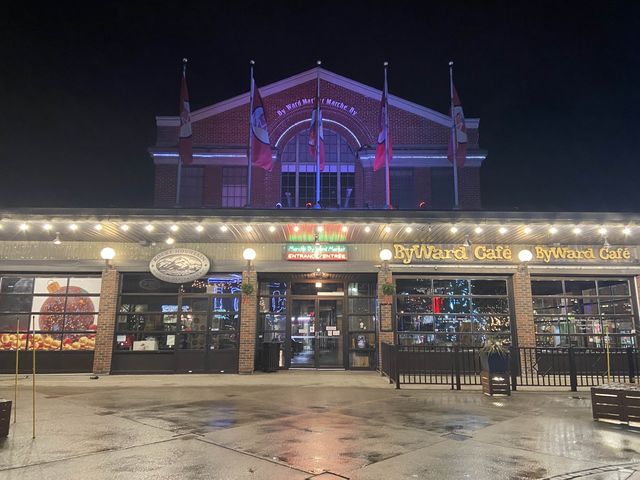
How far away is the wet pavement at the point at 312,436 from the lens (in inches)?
217

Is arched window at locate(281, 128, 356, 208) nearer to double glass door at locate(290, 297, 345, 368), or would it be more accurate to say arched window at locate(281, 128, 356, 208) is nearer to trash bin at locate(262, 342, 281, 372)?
double glass door at locate(290, 297, 345, 368)

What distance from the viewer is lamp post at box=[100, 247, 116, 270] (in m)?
15.6

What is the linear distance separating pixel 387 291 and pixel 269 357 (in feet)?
15.2

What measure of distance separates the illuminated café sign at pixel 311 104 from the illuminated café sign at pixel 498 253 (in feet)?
29.8

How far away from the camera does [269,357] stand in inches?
617

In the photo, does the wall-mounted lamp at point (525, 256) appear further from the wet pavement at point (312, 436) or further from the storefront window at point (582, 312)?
the wet pavement at point (312, 436)

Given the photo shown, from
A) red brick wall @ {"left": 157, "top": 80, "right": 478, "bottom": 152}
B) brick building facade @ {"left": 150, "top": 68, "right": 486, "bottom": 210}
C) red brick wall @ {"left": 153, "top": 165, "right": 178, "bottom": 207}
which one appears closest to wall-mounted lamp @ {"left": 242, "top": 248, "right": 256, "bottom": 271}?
brick building facade @ {"left": 150, "top": 68, "right": 486, "bottom": 210}

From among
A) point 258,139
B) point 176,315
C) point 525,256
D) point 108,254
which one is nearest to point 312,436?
point 176,315

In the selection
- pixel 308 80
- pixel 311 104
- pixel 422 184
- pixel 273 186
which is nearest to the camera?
pixel 422 184

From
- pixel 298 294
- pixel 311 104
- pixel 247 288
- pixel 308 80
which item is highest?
pixel 308 80

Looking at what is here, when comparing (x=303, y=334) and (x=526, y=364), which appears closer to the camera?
(x=526, y=364)

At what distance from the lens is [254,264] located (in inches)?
629

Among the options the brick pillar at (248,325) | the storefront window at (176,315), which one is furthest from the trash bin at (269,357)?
the storefront window at (176,315)

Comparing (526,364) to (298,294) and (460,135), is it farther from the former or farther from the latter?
(460,135)
